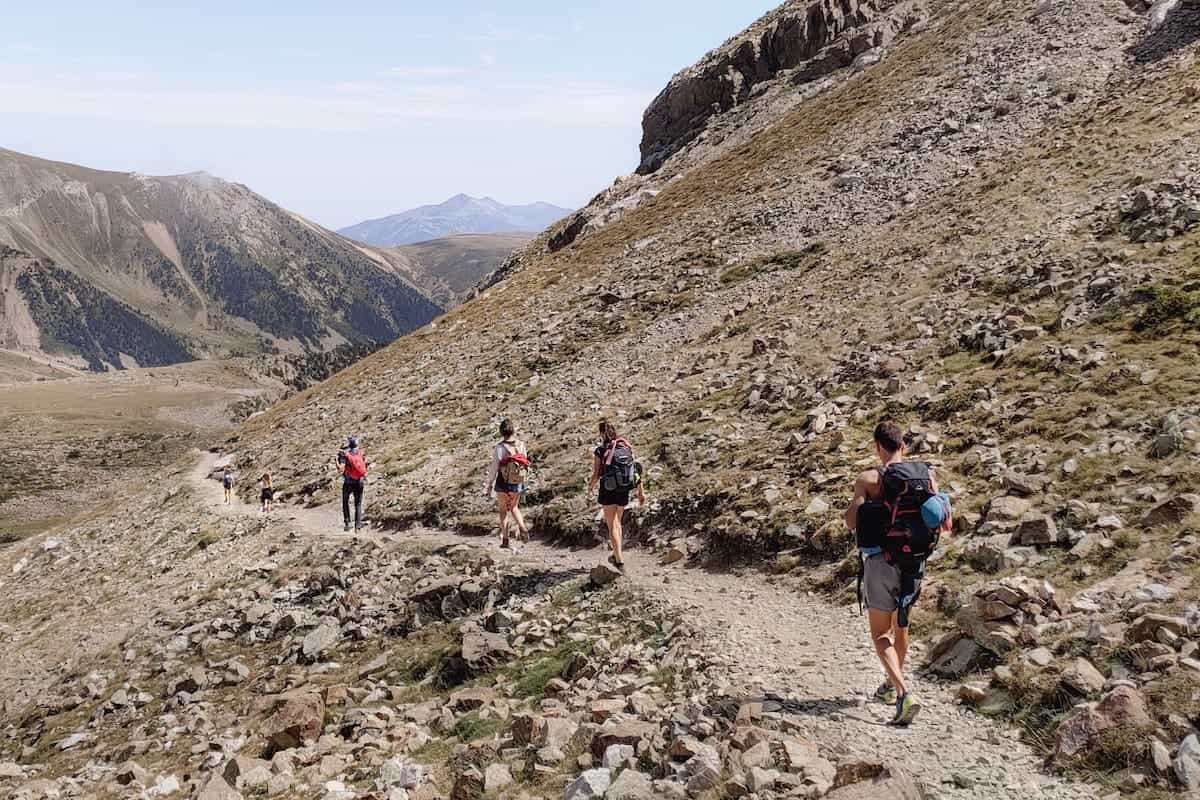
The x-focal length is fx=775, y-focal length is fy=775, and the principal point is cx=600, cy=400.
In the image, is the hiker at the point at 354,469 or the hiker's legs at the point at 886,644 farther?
the hiker at the point at 354,469

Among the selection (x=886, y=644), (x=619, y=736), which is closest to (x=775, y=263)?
(x=886, y=644)

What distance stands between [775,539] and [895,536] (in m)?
7.12

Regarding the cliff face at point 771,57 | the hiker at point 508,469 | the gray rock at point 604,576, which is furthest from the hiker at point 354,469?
the cliff face at point 771,57

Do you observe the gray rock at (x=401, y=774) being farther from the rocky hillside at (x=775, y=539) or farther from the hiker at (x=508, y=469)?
the hiker at (x=508, y=469)

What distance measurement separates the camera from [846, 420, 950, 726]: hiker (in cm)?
835

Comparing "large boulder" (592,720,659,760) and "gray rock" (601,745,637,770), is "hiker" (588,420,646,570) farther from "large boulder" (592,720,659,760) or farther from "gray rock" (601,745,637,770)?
"gray rock" (601,745,637,770)

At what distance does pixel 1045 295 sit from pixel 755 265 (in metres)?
18.2

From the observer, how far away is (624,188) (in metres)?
73.8

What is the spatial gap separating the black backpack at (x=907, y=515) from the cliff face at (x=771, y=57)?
207ft

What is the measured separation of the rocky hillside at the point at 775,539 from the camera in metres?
8.65

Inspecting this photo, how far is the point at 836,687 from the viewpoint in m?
9.77

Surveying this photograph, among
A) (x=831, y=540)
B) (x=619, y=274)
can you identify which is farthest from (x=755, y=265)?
(x=831, y=540)

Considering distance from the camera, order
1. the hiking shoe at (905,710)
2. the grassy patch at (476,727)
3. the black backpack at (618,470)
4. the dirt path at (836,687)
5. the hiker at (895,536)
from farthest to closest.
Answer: the black backpack at (618,470) < the grassy patch at (476,727) < the hiking shoe at (905,710) < the hiker at (895,536) < the dirt path at (836,687)

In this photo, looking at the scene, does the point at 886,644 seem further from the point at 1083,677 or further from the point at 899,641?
the point at 1083,677
